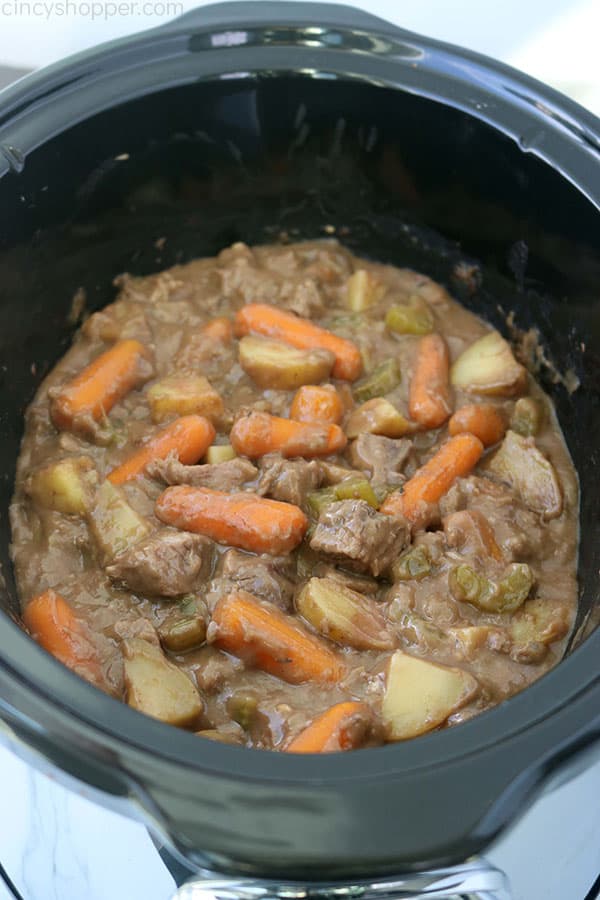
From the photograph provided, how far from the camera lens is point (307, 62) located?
9.46 feet

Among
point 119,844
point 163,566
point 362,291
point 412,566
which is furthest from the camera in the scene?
point 362,291

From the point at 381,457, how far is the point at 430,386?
29 cm

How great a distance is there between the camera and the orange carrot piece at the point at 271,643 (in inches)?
85.5

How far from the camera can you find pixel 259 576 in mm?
2342

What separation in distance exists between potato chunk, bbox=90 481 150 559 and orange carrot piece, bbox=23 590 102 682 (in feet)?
0.59

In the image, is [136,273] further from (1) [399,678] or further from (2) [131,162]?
(1) [399,678]

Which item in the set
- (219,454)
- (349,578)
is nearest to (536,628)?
(349,578)

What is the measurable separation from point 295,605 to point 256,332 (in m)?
0.97

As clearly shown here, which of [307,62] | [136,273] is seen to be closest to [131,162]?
[136,273]

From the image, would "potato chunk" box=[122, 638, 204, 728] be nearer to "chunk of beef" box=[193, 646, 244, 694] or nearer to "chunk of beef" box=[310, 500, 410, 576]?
"chunk of beef" box=[193, 646, 244, 694]

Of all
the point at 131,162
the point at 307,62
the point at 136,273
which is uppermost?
the point at 307,62

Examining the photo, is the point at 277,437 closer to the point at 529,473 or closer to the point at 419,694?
the point at 529,473

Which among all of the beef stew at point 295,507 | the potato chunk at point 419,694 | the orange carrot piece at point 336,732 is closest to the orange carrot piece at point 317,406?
the beef stew at point 295,507

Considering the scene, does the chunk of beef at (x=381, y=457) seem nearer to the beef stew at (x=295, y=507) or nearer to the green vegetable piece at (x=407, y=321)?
the beef stew at (x=295, y=507)
